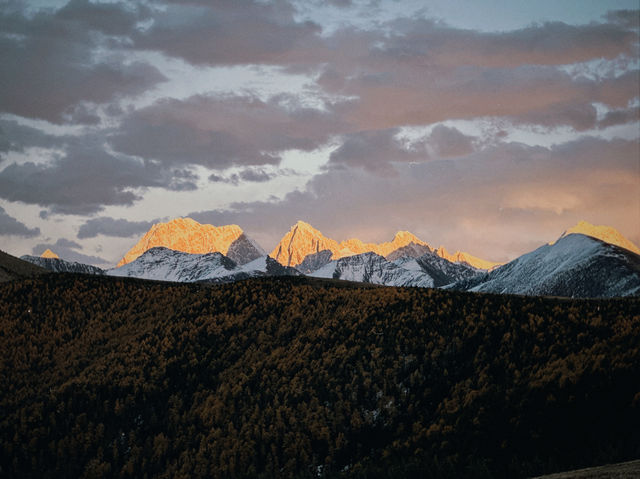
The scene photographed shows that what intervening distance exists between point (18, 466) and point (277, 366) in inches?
1257

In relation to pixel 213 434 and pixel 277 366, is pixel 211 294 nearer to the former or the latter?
pixel 277 366

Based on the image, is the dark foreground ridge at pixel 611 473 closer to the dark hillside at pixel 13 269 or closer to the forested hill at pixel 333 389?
the forested hill at pixel 333 389

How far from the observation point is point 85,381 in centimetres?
8144

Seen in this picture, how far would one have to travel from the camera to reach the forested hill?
2015 inches

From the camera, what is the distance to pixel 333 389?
6819 cm

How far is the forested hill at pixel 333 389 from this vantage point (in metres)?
51.2

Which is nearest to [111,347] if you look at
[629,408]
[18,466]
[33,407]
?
[33,407]

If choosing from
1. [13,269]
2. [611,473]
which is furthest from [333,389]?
[13,269]

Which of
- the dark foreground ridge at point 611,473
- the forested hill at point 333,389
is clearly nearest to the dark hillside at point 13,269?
the forested hill at point 333,389

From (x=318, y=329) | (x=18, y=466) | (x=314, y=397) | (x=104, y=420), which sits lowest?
(x=18, y=466)

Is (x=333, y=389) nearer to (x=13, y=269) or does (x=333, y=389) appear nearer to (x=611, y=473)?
(x=611, y=473)

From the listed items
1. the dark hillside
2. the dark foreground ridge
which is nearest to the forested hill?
the dark foreground ridge

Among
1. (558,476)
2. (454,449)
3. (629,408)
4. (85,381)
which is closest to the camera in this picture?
(558,476)

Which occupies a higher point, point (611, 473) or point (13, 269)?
point (13, 269)
